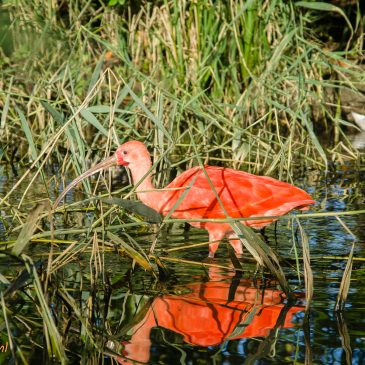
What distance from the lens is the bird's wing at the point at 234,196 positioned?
21.6 ft

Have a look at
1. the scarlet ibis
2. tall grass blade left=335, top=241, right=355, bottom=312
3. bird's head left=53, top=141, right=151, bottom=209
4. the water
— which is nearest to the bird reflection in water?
the water

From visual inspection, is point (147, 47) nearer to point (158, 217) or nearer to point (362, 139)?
point (362, 139)

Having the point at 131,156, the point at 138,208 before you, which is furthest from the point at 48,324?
the point at 131,156

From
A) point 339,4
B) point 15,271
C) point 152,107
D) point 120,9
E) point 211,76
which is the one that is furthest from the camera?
point 339,4

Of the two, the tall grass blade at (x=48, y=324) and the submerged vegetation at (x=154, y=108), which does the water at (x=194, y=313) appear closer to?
the submerged vegetation at (x=154, y=108)

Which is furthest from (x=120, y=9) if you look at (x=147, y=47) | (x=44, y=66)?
(x=44, y=66)

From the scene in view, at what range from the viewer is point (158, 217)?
17.8ft

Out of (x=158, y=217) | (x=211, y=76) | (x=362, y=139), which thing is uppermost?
(x=158, y=217)

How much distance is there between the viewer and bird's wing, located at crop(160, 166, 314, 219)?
6578 mm

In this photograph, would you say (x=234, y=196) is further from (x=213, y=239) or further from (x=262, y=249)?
(x=262, y=249)

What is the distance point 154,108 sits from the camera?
8.89 metres

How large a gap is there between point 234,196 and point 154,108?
7.70ft

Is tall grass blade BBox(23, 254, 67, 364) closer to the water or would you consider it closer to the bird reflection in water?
the water

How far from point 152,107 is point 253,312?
4223mm
